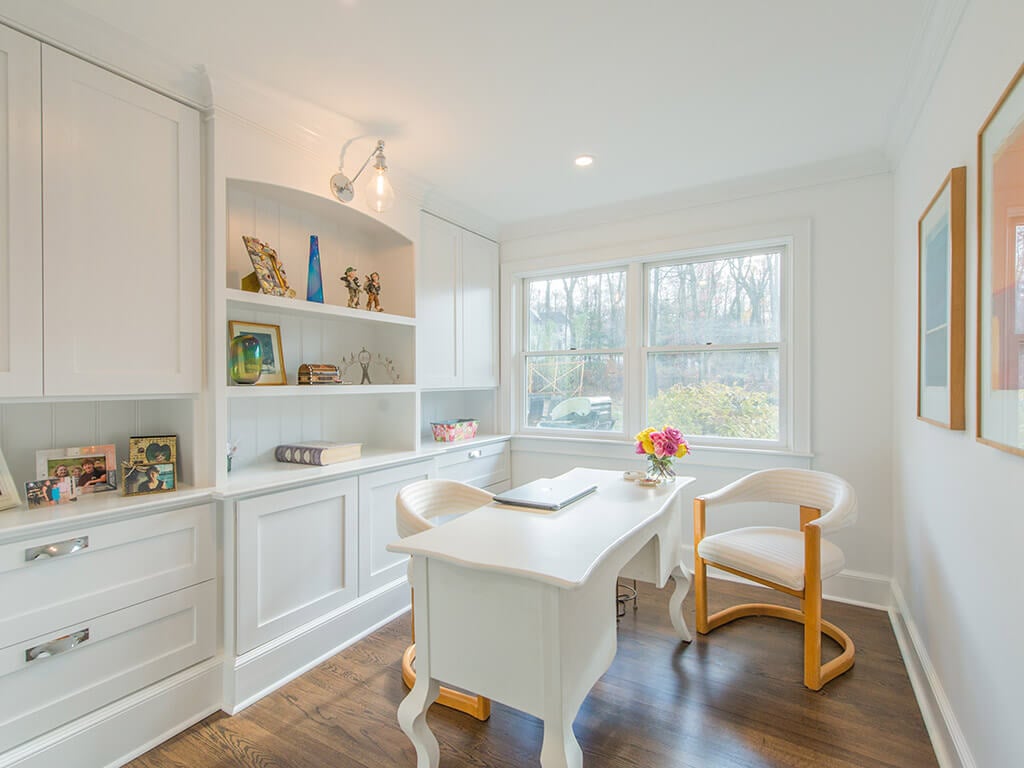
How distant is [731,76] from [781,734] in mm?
2493

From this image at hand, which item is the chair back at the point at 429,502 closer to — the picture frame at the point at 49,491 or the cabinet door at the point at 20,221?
the picture frame at the point at 49,491

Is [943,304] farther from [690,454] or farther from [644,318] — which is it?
[644,318]

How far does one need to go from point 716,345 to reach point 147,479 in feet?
10.2

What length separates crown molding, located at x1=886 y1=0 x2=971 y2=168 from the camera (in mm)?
1616

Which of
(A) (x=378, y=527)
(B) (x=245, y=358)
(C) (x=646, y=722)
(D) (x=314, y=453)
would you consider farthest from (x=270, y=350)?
(C) (x=646, y=722)

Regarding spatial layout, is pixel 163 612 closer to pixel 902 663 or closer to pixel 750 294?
pixel 902 663

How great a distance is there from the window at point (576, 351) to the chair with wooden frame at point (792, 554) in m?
1.17

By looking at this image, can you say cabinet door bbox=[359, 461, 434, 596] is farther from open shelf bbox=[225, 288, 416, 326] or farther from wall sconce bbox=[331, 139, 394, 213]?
wall sconce bbox=[331, 139, 394, 213]

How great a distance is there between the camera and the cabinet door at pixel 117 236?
1653 mm

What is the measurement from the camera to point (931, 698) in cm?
184

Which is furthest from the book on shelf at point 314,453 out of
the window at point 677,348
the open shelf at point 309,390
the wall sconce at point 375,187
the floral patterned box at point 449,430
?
the window at point 677,348

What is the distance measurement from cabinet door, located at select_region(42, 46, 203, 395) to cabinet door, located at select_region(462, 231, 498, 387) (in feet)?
6.10

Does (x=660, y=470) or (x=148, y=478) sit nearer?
(x=148, y=478)

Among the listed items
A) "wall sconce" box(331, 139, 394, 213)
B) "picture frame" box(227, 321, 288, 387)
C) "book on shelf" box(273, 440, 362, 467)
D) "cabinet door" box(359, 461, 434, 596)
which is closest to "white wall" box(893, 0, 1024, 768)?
"wall sconce" box(331, 139, 394, 213)
